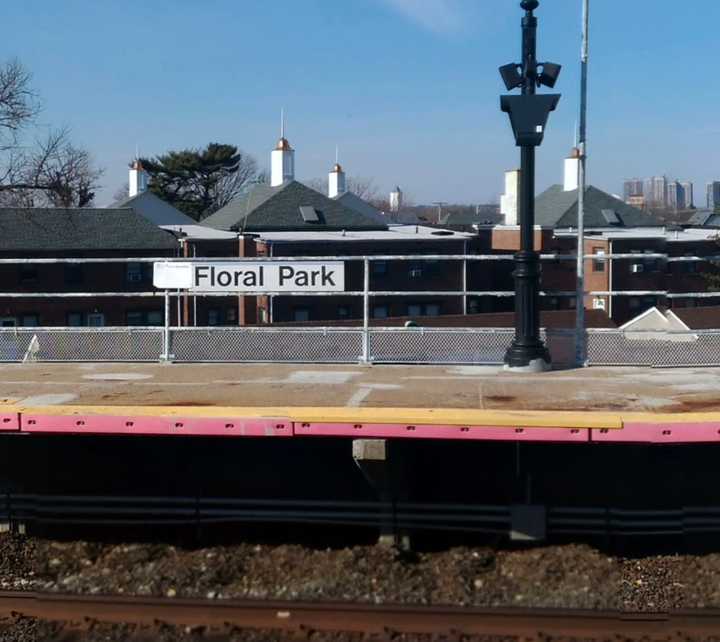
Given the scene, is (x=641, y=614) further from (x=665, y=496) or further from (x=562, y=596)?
(x=665, y=496)

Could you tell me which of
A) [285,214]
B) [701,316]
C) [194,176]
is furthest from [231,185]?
[701,316]

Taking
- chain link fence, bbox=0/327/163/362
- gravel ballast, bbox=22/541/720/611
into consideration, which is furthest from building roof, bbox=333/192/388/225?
gravel ballast, bbox=22/541/720/611

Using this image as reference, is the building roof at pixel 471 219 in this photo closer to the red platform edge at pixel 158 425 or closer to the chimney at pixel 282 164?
the chimney at pixel 282 164

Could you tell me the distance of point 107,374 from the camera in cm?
1091

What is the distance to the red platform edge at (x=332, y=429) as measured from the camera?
7.81 metres

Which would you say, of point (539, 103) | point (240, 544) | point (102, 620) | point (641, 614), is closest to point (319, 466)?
point (240, 544)

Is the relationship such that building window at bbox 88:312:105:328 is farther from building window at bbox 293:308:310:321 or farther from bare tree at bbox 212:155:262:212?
bare tree at bbox 212:155:262:212

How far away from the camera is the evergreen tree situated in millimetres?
84562

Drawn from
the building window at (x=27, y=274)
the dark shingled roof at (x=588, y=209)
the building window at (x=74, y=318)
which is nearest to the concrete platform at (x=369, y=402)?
the building window at (x=74, y=318)

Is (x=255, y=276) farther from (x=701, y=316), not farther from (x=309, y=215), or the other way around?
(x=309, y=215)

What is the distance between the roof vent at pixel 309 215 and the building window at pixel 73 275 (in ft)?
46.6

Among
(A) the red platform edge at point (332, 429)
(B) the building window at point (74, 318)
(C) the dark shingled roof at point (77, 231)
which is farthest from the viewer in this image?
(C) the dark shingled roof at point (77, 231)

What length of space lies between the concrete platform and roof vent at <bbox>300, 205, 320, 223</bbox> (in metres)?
46.5

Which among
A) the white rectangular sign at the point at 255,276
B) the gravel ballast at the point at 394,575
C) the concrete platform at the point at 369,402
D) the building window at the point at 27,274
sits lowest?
the gravel ballast at the point at 394,575
